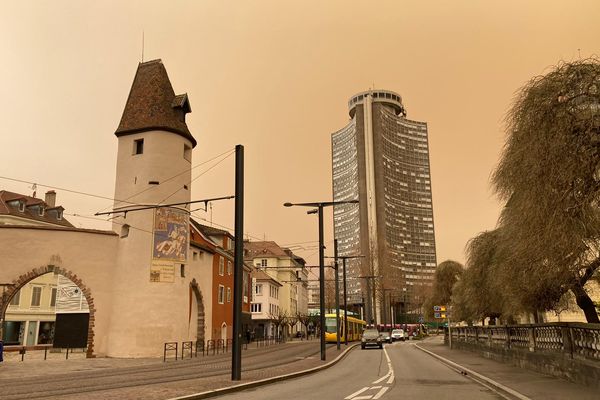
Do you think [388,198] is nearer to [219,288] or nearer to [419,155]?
[419,155]

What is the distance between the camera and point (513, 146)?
37.9 ft

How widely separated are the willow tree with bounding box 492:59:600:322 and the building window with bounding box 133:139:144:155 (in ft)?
94.0

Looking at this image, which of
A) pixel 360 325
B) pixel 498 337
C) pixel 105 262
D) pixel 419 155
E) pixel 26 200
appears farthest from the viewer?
pixel 419 155

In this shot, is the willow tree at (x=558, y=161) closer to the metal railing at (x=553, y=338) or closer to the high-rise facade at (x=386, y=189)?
the metal railing at (x=553, y=338)

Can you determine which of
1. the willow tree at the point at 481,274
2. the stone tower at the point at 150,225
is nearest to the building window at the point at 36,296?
the stone tower at the point at 150,225

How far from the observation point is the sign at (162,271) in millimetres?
33031

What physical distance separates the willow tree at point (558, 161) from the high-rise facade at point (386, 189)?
131483 millimetres

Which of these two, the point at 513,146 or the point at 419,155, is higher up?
the point at 419,155

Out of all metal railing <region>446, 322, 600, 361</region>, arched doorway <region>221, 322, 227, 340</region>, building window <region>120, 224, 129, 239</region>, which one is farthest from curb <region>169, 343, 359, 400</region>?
arched doorway <region>221, 322, 227, 340</region>

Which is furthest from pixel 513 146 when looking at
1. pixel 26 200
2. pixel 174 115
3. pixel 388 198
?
pixel 388 198

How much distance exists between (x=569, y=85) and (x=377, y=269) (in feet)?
214

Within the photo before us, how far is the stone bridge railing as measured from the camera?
40.2 ft

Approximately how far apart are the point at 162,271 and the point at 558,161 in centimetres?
2737

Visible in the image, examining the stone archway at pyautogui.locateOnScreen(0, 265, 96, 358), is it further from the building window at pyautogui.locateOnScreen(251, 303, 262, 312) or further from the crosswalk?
the building window at pyautogui.locateOnScreen(251, 303, 262, 312)
